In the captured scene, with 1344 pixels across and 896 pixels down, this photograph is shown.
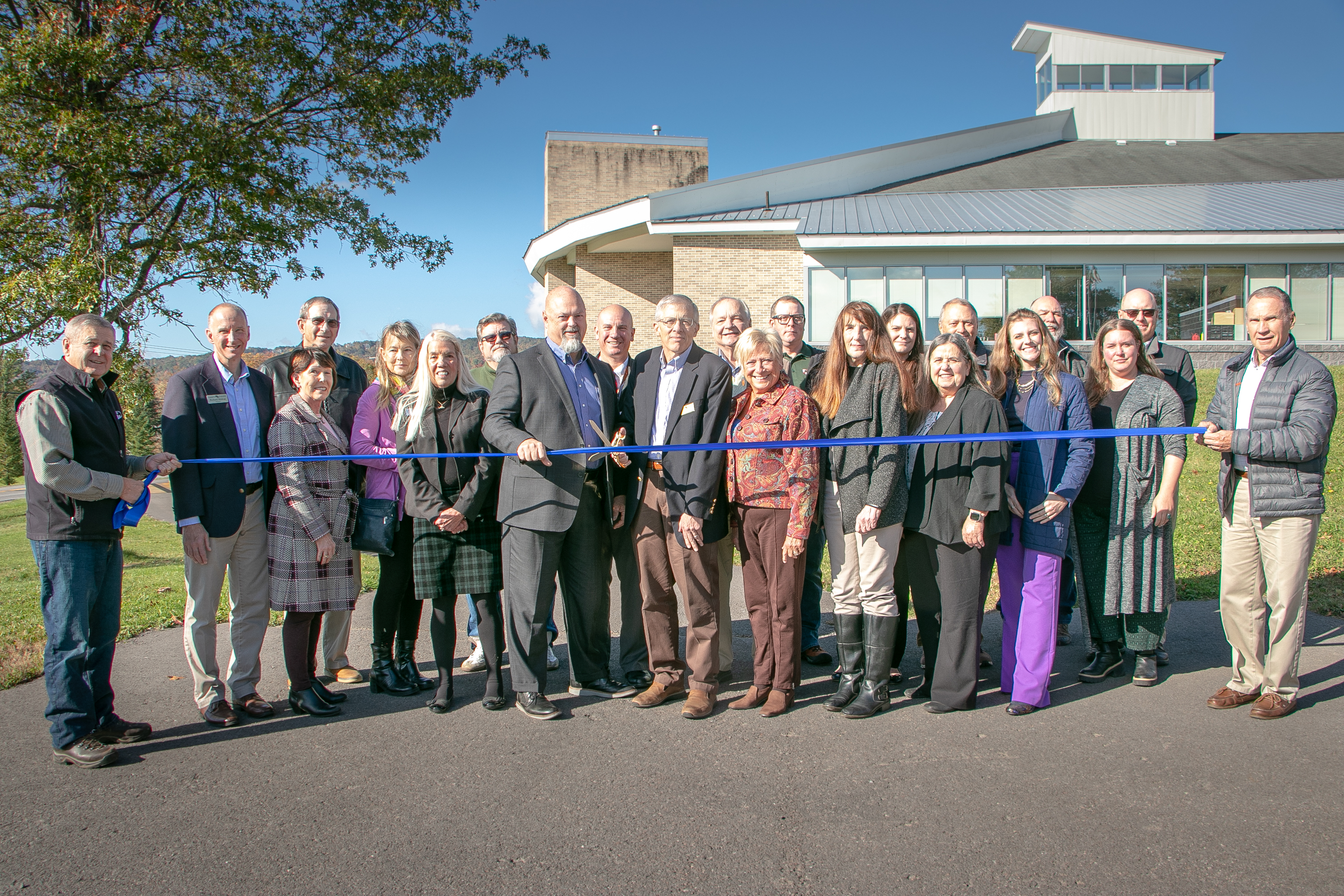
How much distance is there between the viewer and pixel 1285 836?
9.61ft

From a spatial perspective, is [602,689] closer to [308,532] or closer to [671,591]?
[671,591]

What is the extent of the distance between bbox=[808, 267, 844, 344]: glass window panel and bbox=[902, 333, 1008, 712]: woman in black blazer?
56.8 ft

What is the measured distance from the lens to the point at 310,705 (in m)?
4.39

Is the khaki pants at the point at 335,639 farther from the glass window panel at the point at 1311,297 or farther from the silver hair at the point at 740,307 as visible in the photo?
the glass window panel at the point at 1311,297

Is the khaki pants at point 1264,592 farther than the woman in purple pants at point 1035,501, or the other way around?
the woman in purple pants at point 1035,501

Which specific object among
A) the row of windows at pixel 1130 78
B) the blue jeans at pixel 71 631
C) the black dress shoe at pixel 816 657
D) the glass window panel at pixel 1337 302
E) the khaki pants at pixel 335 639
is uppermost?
the row of windows at pixel 1130 78

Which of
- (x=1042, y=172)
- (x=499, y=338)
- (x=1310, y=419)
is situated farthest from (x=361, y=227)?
(x=1042, y=172)

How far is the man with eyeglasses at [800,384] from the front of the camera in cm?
532

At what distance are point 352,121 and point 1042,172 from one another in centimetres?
2362

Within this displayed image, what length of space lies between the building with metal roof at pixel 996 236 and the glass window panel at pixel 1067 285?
0.05m

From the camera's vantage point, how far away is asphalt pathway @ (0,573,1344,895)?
2.79m

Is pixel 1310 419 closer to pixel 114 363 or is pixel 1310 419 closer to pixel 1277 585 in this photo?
pixel 1277 585

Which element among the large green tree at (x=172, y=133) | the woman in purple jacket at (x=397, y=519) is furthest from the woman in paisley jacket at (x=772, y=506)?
the large green tree at (x=172, y=133)

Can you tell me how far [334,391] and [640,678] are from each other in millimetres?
2597
